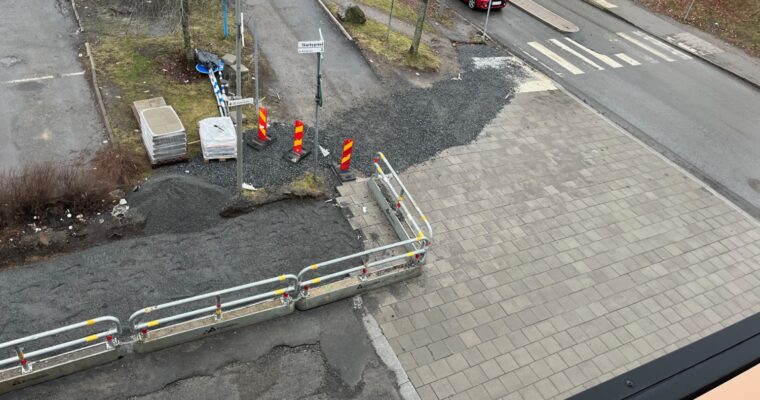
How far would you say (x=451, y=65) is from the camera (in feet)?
59.4

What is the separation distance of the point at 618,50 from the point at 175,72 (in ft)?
55.1

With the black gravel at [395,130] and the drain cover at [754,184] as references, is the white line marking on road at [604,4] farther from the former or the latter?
the drain cover at [754,184]

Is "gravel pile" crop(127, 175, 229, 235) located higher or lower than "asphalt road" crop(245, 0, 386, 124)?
lower

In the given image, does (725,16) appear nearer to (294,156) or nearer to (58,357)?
(294,156)

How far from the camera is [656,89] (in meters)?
18.3

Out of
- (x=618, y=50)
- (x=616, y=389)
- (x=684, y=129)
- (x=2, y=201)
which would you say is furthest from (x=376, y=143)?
(x=618, y=50)

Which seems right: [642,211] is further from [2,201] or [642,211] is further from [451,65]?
[2,201]

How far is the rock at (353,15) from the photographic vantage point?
19016 mm

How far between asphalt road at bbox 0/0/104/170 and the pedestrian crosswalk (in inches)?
599

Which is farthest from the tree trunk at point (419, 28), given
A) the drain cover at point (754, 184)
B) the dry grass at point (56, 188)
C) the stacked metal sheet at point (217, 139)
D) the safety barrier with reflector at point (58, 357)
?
the safety barrier with reflector at point (58, 357)

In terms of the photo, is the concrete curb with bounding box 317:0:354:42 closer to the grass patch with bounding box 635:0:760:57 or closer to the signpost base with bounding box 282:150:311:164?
the signpost base with bounding box 282:150:311:164

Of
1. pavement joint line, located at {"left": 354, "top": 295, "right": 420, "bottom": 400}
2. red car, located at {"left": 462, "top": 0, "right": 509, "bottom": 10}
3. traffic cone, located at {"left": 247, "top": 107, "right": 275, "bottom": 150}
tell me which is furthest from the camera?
red car, located at {"left": 462, "top": 0, "right": 509, "bottom": 10}

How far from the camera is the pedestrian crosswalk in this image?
19.2m

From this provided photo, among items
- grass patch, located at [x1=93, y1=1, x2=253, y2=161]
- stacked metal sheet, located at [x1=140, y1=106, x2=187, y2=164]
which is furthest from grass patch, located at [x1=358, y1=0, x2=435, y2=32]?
stacked metal sheet, located at [x1=140, y1=106, x2=187, y2=164]
